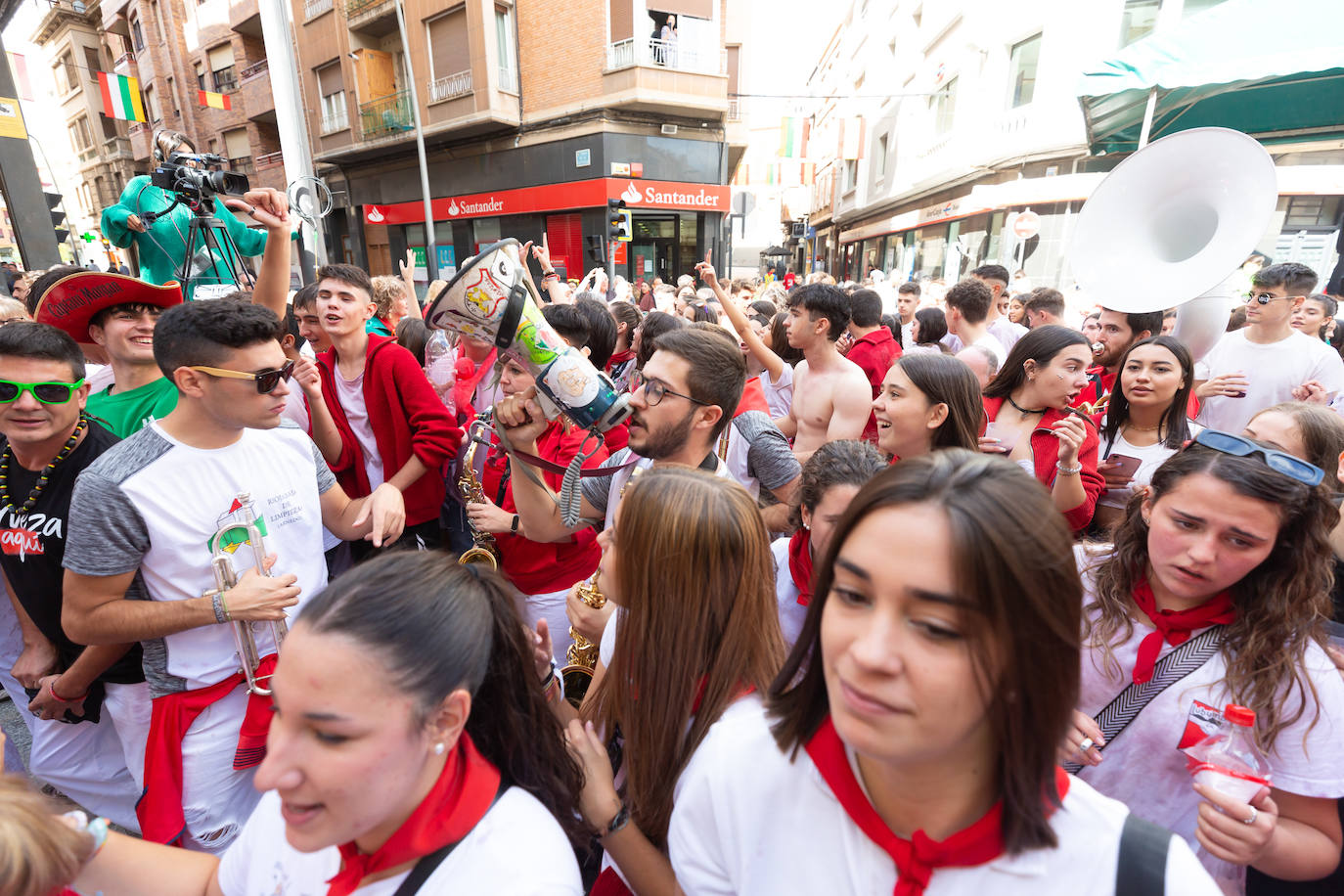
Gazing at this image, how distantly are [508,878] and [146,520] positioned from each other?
60.8 inches


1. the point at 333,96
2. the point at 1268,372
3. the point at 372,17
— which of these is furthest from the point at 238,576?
the point at 333,96

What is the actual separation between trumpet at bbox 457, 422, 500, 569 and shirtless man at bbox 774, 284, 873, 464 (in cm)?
186

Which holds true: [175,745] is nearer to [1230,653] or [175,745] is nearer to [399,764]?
[399,764]

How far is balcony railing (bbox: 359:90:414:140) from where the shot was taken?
61.7 feet

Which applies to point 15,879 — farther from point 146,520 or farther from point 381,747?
point 146,520

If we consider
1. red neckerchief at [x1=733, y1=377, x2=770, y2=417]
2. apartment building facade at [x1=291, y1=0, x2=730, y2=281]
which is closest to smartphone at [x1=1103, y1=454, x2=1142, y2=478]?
red neckerchief at [x1=733, y1=377, x2=770, y2=417]

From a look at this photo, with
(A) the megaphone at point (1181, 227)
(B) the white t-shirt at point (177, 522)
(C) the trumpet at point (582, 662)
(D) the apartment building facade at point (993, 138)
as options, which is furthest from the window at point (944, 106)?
(B) the white t-shirt at point (177, 522)

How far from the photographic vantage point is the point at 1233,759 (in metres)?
1.28

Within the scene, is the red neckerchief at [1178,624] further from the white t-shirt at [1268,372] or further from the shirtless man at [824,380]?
the white t-shirt at [1268,372]

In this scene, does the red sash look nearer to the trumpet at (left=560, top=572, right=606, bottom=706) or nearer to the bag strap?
the trumpet at (left=560, top=572, right=606, bottom=706)

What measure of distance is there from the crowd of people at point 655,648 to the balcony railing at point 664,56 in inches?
621

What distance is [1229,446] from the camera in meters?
1.54

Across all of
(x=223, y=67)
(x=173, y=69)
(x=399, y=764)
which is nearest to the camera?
(x=399, y=764)

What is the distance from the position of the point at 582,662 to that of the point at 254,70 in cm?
2779
